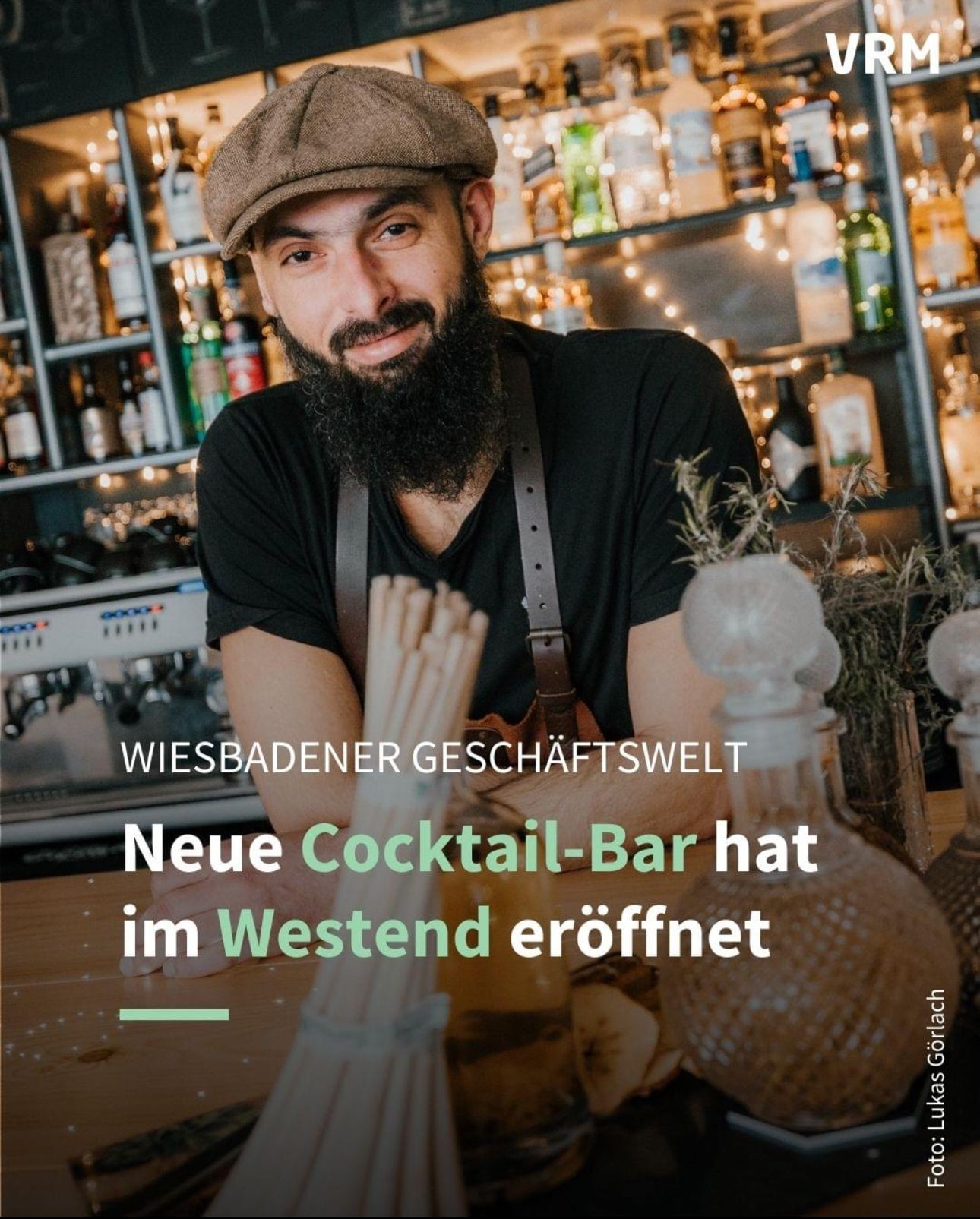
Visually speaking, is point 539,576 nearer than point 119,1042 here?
No

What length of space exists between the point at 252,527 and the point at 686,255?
169 cm

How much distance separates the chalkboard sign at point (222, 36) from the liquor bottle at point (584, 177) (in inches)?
19.9

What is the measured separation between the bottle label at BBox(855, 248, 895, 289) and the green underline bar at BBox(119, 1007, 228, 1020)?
2.19 meters

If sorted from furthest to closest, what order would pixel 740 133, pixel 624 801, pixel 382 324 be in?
pixel 740 133 < pixel 382 324 < pixel 624 801

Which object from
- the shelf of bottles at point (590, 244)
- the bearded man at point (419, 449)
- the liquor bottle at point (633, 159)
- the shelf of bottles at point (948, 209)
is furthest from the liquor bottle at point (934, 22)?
the bearded man at point (419, 449)

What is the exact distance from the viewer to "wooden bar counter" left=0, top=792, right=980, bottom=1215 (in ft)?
1.88

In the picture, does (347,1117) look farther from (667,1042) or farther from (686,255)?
(686,255)

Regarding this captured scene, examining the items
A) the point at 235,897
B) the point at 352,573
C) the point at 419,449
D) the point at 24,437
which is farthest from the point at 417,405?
the point at 24,437

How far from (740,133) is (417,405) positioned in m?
1.48

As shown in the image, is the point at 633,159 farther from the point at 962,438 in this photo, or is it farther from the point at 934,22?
the point at 962,438

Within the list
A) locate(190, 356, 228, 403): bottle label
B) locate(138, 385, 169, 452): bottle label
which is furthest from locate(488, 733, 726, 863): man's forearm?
locate(138, 385, 169, 452): bottle label

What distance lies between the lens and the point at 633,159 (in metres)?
2.59

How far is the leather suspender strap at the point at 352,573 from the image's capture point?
1.37 m

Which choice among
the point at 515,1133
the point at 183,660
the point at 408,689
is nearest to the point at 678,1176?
the point at 515,1133
